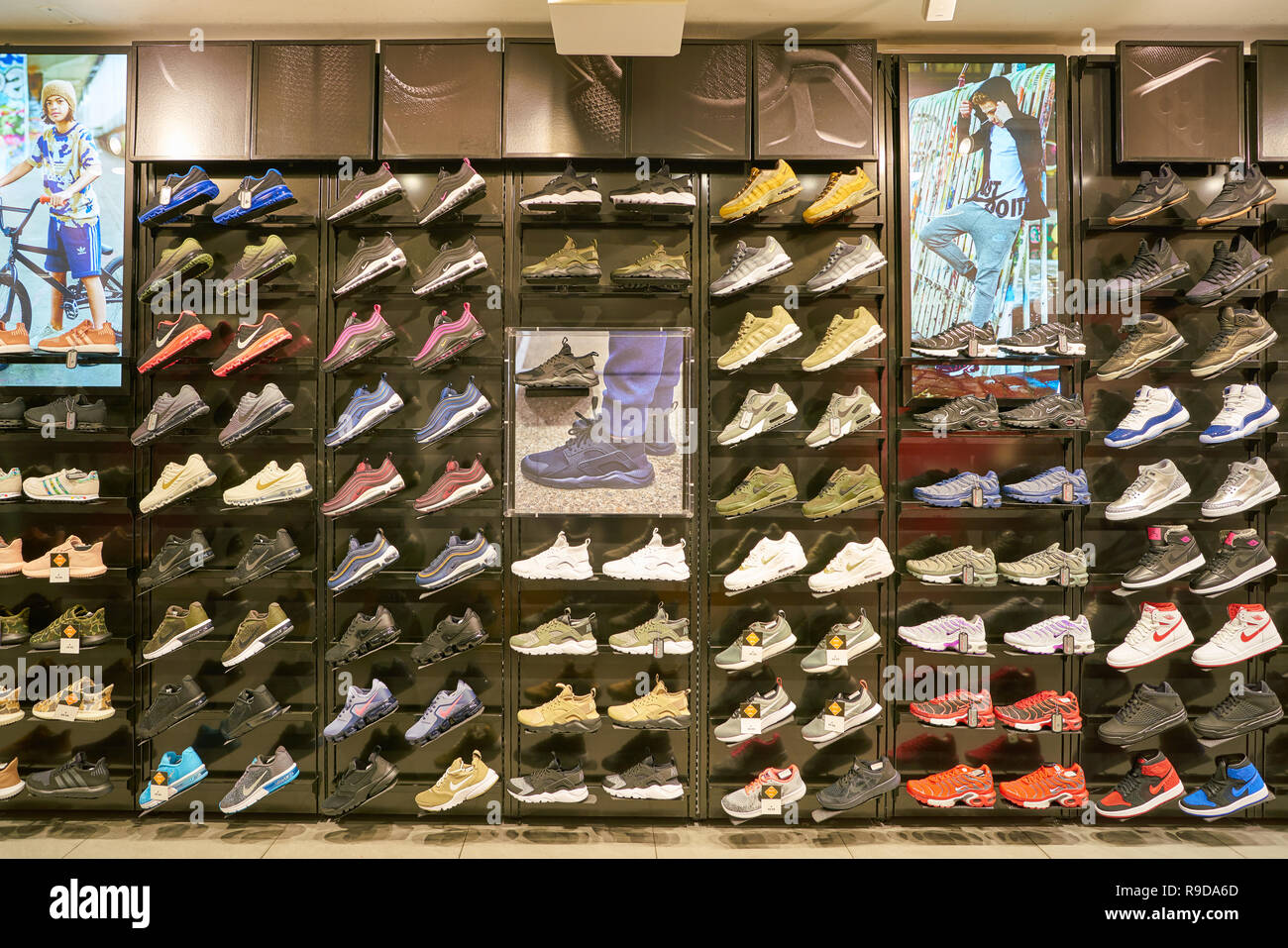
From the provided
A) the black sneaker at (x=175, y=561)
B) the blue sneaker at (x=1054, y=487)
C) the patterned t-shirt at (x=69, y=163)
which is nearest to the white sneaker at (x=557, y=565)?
the black sneaker at (x=175, y=561)

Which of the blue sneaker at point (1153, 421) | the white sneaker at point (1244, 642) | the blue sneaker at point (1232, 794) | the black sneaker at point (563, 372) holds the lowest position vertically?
the blue sneaker at point (1232, 794)

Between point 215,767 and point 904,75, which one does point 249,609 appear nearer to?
point 215,767

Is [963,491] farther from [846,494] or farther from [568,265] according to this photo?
[568,265]

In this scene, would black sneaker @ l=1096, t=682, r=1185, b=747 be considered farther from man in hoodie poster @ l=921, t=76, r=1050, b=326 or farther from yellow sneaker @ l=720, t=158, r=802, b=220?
yellow sneaker @ l=720, t=158, r=802, b=220

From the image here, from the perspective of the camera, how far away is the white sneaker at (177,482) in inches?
171

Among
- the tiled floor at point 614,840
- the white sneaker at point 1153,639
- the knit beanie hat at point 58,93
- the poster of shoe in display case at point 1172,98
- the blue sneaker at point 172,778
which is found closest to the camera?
the tiled floor at point 614,840

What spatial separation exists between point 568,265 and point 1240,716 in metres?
4.37

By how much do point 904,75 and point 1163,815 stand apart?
4.42 metres

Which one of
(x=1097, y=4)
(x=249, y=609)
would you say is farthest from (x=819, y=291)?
(x=249, y=609)

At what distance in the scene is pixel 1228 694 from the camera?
4484 mm

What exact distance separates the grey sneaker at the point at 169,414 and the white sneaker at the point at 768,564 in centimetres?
307

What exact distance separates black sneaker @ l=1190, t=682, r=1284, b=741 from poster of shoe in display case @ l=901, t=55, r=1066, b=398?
77.0 inches

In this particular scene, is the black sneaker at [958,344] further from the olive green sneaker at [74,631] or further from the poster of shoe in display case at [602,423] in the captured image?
the olive green sneaker at [74,631]

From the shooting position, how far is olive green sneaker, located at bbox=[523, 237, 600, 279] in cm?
430
